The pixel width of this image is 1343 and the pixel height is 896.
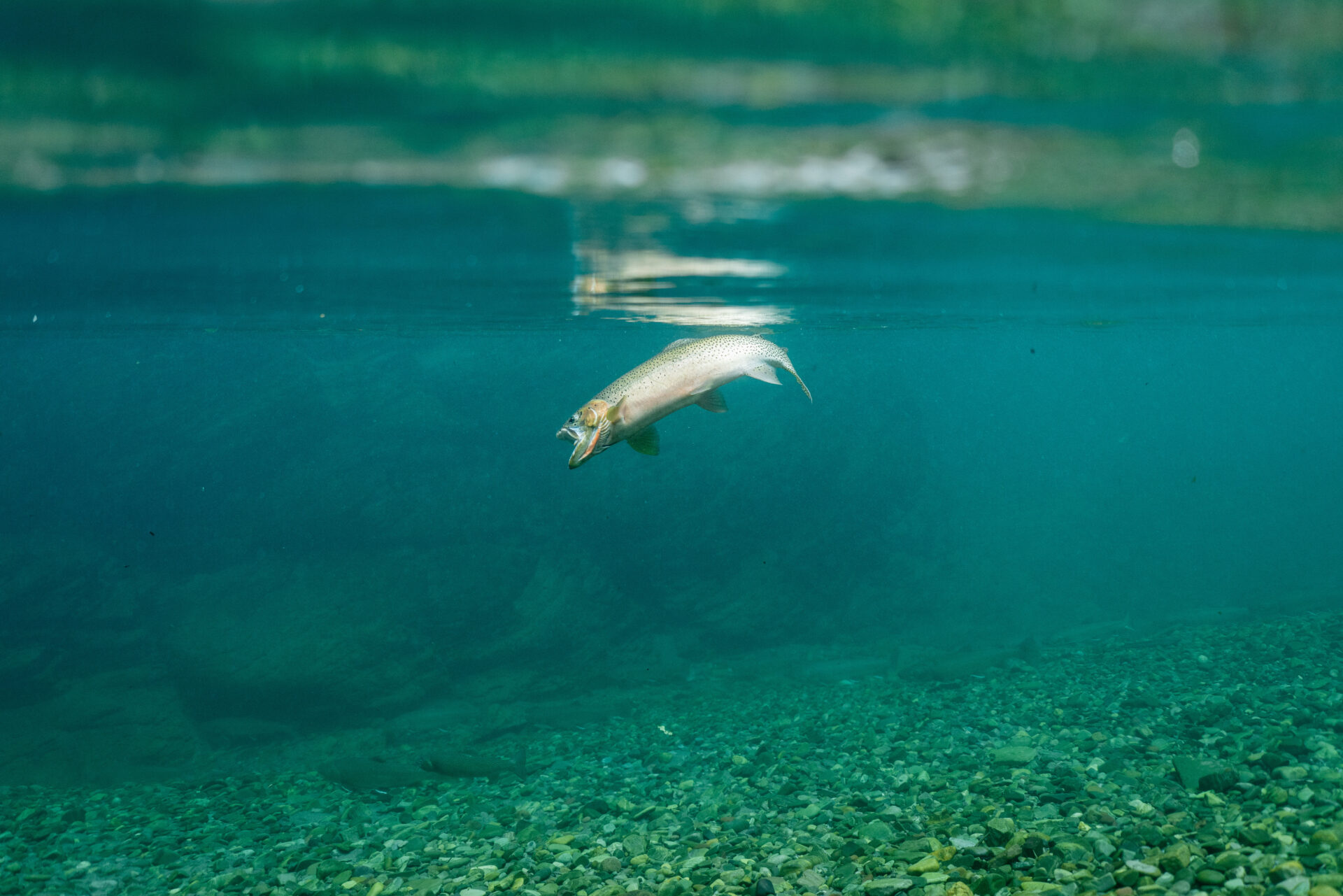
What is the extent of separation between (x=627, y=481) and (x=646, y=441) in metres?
19.1

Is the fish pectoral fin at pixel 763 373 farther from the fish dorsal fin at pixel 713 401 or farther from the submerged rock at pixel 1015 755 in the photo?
the submerged rock at pixel 1015 755

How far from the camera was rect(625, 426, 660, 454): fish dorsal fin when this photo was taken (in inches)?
195

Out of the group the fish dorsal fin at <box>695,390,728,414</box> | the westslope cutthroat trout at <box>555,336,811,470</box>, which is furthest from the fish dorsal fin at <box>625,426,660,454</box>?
the fish dorsal fin at <box>695,390,728,414</box>

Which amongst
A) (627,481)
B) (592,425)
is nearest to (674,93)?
(592,425)

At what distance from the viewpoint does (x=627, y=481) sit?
24.0m

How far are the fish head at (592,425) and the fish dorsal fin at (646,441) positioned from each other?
454 mm

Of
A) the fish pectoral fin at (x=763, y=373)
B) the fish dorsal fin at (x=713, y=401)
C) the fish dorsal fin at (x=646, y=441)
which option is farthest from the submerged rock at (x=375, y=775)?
the fish pectoral fin at (x=763, y=373)

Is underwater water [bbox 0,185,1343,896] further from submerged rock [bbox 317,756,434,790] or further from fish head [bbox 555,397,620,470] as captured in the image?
fish head [bbox 555,397,620,470]

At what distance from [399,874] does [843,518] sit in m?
19.2

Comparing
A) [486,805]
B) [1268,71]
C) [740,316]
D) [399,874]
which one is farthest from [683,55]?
A: [740,316]

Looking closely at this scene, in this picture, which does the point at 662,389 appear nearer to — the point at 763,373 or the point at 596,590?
the point at 763,373

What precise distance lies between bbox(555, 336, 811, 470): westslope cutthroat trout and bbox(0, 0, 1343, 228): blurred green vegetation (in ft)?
6.65

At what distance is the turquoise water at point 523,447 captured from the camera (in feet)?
38.8

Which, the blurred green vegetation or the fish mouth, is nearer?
the fish mouth
